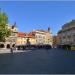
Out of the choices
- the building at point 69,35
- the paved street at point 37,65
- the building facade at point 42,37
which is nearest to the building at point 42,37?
the building facade at point 42,37

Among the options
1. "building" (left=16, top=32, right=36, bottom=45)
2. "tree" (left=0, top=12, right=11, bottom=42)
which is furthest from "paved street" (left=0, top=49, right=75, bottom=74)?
"building" (left=16, top=32, right=36, bottom=45)

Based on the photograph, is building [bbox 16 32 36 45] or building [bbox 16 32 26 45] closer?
building [bbox 16 32 26 45]

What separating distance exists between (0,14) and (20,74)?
152 ft

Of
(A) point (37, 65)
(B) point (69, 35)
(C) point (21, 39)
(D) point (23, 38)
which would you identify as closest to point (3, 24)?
(A) point (37, 65)

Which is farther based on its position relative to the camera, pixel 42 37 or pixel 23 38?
pixel 42 37

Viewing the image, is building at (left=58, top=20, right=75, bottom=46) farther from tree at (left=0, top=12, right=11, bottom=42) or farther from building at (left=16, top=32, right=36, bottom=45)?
tree at (left=0, top=12, right=11, bottom=42)

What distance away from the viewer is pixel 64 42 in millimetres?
148875

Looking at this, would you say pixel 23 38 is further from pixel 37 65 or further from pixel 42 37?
pixel 37 65

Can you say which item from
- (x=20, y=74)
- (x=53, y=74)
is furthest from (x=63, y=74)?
(x=20, y=74)

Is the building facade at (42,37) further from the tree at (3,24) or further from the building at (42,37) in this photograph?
the tree at (3,24)

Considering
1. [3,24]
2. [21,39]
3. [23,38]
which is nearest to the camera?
[3,24]

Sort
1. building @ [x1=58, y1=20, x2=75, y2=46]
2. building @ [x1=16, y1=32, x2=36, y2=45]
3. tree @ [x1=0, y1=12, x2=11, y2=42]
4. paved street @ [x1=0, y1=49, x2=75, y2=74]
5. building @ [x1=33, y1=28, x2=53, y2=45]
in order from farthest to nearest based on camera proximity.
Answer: building @ [x1=33, y1=28, x2=53, y2=45], building @ [x1=16, y1=32, x2=36, y2=45], building @ [x1=58, y1=20, x2=75, y2=46], tree @ [x1=0, y1=12, x2=11, y2=42], paved street @ [x1=0, y1=49, x2=75, y2=74]

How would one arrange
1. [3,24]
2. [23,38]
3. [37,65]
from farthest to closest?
[23,38] → [3,24] → [37,65]

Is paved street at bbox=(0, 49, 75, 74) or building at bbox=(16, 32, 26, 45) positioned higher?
building at bbox=(16, 32, 26, 45)
